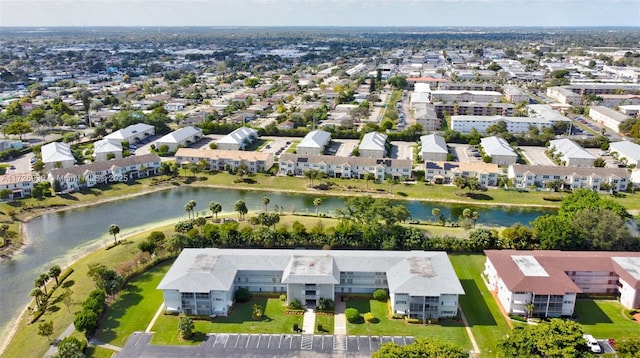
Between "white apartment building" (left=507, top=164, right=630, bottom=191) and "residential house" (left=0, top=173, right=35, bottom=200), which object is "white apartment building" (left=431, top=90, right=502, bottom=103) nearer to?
"white apartment building" (left=507, top=164, right=630, bottom=191)

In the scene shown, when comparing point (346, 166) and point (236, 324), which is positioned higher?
point (346, 166)

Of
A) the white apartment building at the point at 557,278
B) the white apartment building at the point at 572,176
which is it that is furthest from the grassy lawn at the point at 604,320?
the white apartment building at the point at 572,176

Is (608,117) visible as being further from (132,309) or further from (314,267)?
(132,309)

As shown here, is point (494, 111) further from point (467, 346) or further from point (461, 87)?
point (467, 346)

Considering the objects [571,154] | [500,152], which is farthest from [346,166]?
[571,154]

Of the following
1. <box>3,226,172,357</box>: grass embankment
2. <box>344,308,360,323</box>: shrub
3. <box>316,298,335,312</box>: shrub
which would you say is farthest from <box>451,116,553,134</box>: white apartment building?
<box>344,308,360,323</box>: shrub

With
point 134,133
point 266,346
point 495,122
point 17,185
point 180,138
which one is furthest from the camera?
point 495,122
